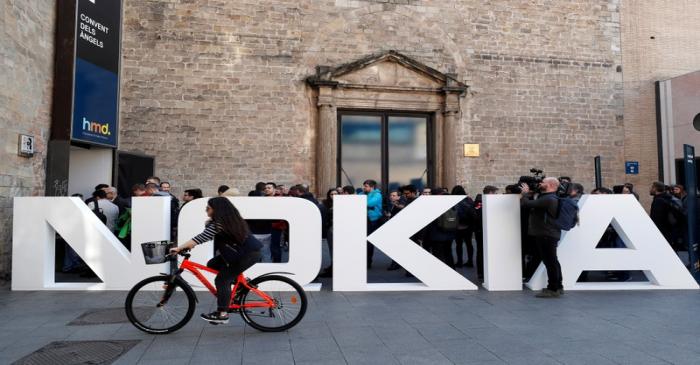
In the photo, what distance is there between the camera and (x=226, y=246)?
4730mm

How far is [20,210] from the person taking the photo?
275 inches

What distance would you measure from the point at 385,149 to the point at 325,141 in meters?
2.00

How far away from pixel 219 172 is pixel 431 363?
10663mm

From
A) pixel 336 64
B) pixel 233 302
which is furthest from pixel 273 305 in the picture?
pixel 336 64

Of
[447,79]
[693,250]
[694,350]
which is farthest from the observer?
[447,79]

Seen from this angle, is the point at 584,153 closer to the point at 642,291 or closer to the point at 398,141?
the point at 398,141

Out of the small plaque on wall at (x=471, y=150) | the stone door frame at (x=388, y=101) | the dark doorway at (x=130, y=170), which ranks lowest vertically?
the dark doorway at (x=130, y=170)

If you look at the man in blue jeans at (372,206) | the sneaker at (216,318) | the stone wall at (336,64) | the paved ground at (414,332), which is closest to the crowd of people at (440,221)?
the man in blue jeans at (372,206)

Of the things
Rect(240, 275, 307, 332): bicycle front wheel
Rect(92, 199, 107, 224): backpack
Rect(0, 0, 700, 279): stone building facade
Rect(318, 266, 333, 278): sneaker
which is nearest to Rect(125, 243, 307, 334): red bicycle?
Rect(240, 275, 307, 332): bicycle front wheel

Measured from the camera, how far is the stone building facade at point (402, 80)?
13453 millimetres

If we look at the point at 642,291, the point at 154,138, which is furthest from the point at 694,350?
the point at 154,138

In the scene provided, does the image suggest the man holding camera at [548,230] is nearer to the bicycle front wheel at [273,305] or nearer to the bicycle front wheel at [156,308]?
the bicycle front wheel at [273,305]

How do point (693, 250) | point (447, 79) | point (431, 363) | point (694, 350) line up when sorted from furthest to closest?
point (447, 79), point (693, 250), point (694, 350), point (431, 363)

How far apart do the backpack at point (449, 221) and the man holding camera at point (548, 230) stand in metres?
1.43
